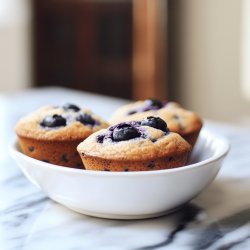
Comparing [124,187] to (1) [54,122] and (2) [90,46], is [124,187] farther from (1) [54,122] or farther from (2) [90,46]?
(2) [90,46]

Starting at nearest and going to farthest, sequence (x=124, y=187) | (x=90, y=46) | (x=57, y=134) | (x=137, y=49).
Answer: (x=124, y=187) → (x=57, y=134) → (x=137, y=49) → (x=90, y=46)

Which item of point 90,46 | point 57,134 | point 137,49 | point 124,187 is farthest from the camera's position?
point 90,46

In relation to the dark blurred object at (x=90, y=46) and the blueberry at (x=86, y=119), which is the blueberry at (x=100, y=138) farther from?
the dark blurred object at (x=90, y=46)

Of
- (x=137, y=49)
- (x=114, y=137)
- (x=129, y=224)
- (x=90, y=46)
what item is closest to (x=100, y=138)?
(x=114, y=137)

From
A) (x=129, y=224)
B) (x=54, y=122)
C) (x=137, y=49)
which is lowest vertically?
(x=137, y=49)

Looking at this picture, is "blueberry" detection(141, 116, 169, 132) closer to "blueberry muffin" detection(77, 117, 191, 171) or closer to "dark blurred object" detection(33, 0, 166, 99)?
"blueberry muffin" detection(77, 117, 191, 171)

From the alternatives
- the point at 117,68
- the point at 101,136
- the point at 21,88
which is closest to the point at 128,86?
the point at 117,68
